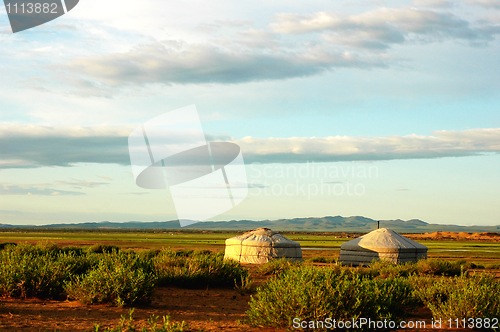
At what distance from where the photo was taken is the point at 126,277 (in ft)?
31.4

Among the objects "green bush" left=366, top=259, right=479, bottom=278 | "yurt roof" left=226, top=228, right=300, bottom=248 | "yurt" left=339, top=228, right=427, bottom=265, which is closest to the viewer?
"green bush" left=366, top=259, right=479, bottom=278

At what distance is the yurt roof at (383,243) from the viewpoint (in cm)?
2194

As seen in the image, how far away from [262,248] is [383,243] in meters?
5.91

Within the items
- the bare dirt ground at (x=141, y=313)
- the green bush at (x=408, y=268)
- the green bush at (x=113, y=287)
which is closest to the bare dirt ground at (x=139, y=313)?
the bare dirt ground at (x=141, y=313)

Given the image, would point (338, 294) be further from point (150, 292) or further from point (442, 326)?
point (150, 292)

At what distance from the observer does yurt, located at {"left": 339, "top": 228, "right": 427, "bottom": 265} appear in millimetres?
21844

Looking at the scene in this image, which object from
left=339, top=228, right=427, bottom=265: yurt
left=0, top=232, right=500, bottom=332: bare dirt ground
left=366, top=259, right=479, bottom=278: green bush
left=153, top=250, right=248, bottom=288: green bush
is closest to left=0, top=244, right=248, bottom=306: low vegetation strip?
left=0, top=232, right=500, bottom=332: bare dirt ground

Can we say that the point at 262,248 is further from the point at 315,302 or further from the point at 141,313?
the point at 315,302

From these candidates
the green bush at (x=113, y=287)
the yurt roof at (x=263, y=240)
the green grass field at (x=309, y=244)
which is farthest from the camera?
the green grass field at (x=309, y=244)

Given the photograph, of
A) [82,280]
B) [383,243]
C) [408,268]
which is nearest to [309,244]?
[383,243]

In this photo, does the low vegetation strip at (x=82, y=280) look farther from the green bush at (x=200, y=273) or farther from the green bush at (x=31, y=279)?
the green bush at (x=200, y=273)

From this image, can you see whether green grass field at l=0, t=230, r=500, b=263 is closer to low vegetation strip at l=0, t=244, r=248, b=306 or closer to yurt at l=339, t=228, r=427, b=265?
low vegetation strip at l=0, t=244, r=248, b=306

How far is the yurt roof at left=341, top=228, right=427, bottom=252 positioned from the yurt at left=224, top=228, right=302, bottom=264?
9.05ft

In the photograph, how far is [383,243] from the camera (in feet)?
72.8
